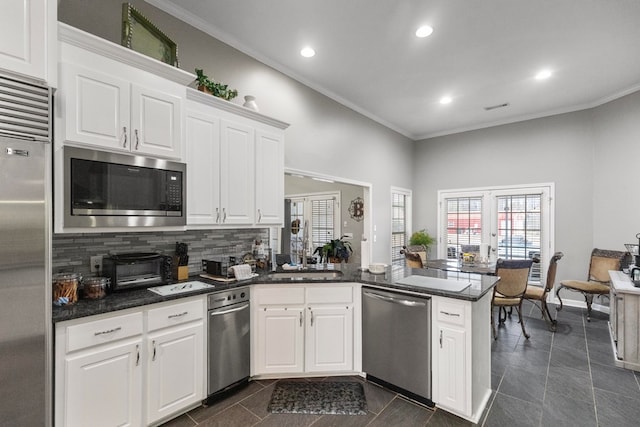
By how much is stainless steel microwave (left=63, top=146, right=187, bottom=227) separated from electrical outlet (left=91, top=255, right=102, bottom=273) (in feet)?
1.46

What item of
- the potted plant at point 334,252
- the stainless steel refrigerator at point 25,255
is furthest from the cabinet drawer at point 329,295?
the potted plant at point 334,252

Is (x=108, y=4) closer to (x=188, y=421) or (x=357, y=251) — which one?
(x=188, y=421)

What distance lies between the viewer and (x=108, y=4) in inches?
96.6

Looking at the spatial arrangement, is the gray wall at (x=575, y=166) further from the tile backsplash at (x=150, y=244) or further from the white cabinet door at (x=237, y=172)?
the white cabinet door at (x=237, y=172)

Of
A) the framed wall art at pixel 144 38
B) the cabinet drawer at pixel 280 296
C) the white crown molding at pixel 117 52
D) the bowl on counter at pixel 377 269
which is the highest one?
the framed wall art at pixel 144 38

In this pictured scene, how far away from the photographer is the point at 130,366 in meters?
1.94

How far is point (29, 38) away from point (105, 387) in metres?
1.98

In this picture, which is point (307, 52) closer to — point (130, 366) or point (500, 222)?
point (130, 366)

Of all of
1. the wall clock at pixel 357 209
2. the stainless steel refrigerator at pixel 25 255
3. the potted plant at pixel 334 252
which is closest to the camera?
the stainless steel refrigerator at pixel 25 255

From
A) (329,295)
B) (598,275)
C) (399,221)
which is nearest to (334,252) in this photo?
(399,221)

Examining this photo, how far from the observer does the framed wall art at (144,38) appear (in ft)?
7.13

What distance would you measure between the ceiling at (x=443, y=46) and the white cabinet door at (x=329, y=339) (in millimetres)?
2790

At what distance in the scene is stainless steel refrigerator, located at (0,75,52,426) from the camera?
1.45 m

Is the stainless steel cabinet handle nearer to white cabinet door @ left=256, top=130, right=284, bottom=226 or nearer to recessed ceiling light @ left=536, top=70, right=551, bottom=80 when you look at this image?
white cabinet door @ left=256, top=130, right=284, bottom=226
